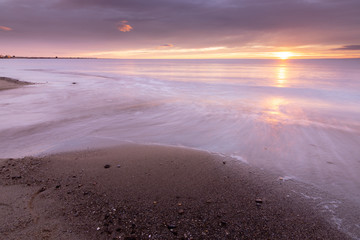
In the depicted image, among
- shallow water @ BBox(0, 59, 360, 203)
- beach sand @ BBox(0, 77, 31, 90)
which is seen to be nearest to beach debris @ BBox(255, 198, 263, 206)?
shallow water @ BBox(0, 59, 360, 203)

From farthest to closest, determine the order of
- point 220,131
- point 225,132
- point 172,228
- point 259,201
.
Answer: point 220,131 → point 225,132 → point 259,201 → point 172,228

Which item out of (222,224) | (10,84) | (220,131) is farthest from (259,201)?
(10,84)

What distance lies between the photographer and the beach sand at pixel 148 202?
286 cm

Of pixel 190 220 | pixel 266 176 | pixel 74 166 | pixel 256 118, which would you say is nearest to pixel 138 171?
pixel 74 166

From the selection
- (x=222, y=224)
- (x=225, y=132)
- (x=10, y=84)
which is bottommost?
(x=222, y=224)

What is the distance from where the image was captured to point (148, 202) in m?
3.41

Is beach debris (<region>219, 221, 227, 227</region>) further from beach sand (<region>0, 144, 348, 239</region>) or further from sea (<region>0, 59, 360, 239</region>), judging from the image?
sea (<region>0, 59, 360, 239</region>)

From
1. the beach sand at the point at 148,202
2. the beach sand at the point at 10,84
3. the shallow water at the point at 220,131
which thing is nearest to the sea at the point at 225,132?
the shallow water at the point at 220,131

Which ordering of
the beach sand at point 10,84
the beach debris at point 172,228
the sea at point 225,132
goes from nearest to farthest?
the beach debris at point 172,228, the sea at point 225,132, the beach sand at point 10,84

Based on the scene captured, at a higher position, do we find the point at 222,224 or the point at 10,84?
the point at 10,84

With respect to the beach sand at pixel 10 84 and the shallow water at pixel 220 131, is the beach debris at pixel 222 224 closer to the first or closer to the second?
the shallow water at pixel 220 131

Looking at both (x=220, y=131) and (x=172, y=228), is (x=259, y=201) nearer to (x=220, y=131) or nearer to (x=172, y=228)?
(x=172, y=228)

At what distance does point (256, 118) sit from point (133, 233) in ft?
26.1

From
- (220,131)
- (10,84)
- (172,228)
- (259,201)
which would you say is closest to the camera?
(172,228)
